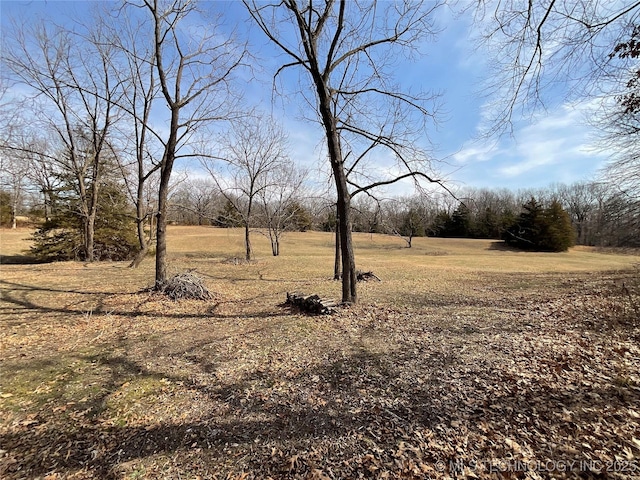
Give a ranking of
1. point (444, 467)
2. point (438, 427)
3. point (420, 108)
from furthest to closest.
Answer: point (420, 108) < point (438, 427) < point (444, 467)

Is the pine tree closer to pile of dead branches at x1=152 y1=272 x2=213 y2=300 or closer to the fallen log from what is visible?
the fallen log

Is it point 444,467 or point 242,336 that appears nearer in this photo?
point 444,467

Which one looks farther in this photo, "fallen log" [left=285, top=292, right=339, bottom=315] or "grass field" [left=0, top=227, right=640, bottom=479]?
"fallen log" [left=285, top=292, right=339, bottom=315]

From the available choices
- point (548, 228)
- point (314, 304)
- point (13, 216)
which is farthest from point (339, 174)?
point (13, 216)

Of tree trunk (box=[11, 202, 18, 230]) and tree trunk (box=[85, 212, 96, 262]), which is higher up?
tree trunk (box=[11, 202, 18, 230])

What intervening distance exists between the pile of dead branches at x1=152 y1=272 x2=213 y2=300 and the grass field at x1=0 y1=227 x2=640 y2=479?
0.85m

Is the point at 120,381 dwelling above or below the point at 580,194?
below

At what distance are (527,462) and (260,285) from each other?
974 centimetres

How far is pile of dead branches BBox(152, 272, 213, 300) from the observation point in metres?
8.20

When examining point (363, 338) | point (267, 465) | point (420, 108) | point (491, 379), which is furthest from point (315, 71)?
point (267, 465)

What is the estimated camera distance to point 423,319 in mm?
6617

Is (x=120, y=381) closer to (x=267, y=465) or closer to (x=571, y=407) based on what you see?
(x=267, y=465)

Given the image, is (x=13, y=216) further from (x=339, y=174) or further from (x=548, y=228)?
(x=548, y=228)

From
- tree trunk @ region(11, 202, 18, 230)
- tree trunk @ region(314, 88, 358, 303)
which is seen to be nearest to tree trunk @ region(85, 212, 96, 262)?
tree trunk @ region(314, 88, 358, 303)
